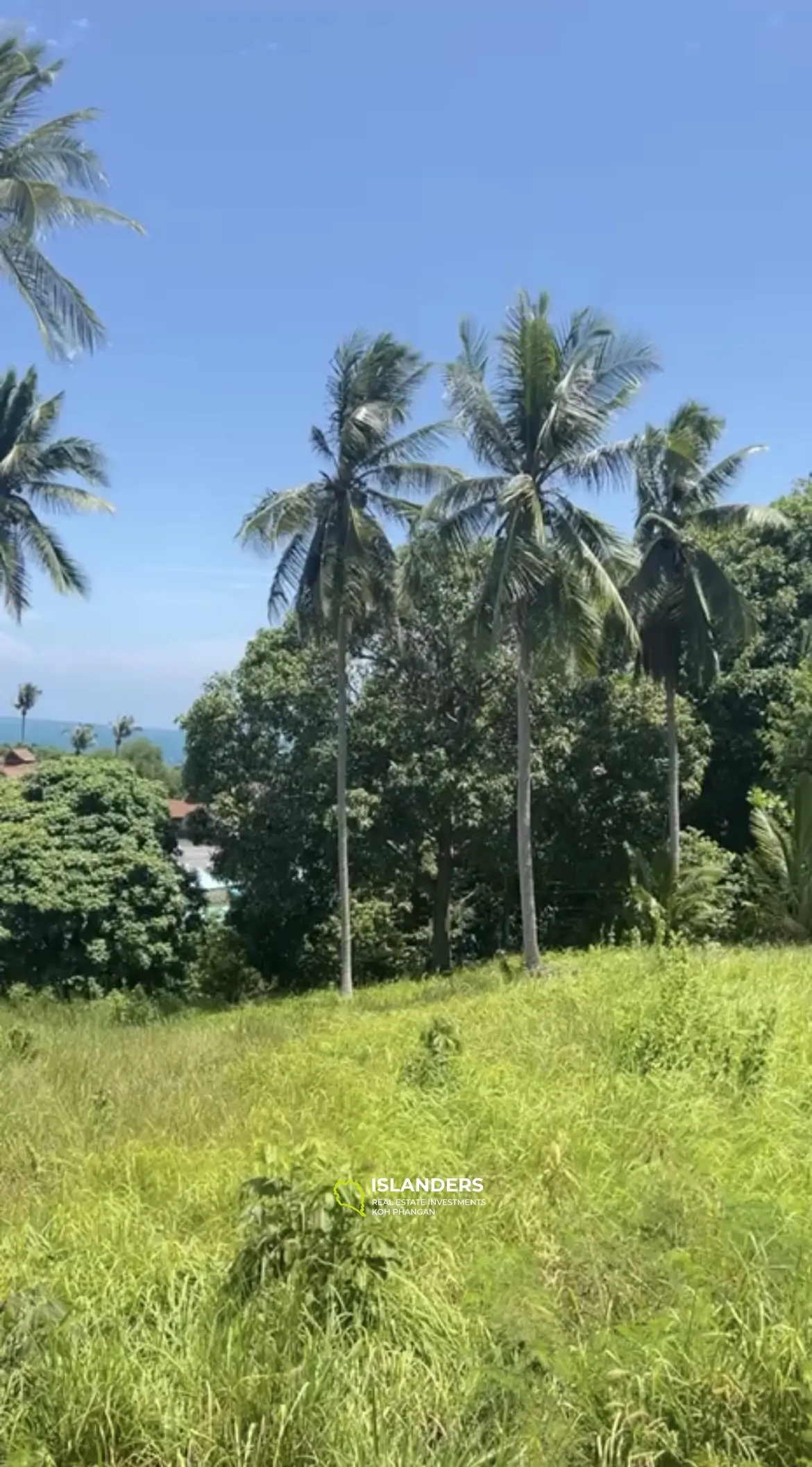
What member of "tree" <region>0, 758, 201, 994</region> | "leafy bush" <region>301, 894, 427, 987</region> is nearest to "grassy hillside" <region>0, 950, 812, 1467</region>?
"tree" <region>0, 758, 201, 994</region>

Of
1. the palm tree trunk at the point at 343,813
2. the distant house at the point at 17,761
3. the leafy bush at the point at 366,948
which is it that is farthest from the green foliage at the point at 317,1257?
the distant house at the point at 17,761

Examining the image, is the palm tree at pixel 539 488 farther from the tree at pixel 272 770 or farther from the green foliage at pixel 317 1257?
the green foliage at pixel 317 1257

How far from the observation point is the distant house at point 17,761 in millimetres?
52794

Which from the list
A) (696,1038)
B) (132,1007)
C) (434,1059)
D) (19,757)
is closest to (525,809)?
(132,1007)

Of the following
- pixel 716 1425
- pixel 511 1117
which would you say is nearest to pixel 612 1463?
pixel 716 1425

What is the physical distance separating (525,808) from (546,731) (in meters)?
4.74

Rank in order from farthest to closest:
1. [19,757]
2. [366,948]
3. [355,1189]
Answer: [19,757], [366,948], [355,1189]

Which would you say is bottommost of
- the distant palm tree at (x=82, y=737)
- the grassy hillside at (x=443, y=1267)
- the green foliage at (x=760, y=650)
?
the grassy hillside at (x=443, y=1267)

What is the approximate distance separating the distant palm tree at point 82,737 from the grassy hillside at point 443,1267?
66.1 meters

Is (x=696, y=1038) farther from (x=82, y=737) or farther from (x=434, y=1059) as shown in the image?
(x=82, y=737)

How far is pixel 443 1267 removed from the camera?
3955 millimetres

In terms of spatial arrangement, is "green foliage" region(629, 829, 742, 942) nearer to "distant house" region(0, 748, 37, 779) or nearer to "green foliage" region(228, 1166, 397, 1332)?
"green foliage" region(228, 1166, 397, 1332)

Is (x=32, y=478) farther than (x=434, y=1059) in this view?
Yes

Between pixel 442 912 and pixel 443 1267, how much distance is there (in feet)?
58.8
